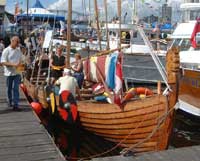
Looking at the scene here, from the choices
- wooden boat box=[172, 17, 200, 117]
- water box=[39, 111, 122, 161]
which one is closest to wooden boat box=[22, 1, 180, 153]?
water box=[39, 111, 122, 161]

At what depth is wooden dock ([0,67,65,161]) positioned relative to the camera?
7.45 m

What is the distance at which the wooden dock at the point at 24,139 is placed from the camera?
745 centimetres

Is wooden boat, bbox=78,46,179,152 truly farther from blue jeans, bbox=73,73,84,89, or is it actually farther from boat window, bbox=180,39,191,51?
boat window, bbox=180,39,191,51

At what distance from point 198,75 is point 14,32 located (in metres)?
29.4

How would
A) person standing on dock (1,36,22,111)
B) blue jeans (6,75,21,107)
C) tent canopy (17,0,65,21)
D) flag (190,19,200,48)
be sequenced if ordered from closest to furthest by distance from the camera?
person standing on dock (1,36,22,111), blue jeans (6,75,21,107), flag (190,19,200,48), tent canopy (17,0,65,21)

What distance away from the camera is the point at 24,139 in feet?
27.7

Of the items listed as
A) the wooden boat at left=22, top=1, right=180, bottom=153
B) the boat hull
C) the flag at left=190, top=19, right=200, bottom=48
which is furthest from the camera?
the flag at left=190, top=19, right=200, bottom=48

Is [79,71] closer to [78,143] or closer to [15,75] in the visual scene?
[78,143]

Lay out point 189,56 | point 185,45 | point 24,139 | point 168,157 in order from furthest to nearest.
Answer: point 185,45 → point 189,56 → point 24,139 → point 168,157

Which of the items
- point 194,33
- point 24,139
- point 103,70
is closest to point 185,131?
point 194,33

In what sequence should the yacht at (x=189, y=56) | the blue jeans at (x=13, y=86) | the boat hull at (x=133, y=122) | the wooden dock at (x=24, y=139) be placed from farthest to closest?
1. the yacht at (x=189, y=56)
2. the blue jeans at (x=13, y=86)
3. the boat hull at (x=133, y=122)
4. the wooden dock at (x=24, y=139)

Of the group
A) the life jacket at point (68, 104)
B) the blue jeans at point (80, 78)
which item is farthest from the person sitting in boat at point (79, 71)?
the life jacket at point (68, 104)

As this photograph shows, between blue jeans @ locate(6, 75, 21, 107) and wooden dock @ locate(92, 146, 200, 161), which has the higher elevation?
blue jeans @ locate(6, 75, 21, 107)

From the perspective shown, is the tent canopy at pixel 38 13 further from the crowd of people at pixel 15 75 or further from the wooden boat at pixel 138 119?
the wooden boat at pixel 138 119
